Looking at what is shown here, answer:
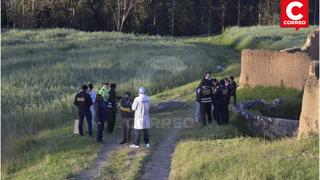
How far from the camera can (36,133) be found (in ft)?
66.8

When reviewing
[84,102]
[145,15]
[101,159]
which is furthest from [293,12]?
[145,15]

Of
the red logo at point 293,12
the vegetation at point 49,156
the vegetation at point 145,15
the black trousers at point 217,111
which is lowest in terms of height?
the vegetation at point 49,156

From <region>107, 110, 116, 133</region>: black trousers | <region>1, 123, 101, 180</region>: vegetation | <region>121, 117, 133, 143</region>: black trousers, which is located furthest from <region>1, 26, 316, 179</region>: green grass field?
<region>107, 110, 116, 133</region>: black trousers

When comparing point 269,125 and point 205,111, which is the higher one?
point 205,111

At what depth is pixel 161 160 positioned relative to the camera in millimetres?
15383

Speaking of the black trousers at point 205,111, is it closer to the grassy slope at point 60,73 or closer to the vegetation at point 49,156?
the vegetation at point 49,156

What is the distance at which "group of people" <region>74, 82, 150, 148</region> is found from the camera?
53.7ft

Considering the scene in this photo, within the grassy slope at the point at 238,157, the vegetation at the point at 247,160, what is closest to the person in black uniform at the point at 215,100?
the grassy slope at the point at 238,157

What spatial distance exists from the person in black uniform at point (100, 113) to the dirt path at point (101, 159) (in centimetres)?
37

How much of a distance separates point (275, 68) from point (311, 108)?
974 cm

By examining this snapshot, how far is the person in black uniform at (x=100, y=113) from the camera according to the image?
1728cm

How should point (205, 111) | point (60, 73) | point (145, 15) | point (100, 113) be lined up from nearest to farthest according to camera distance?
point (100, 113) < point (205, 111) < point (60, 73) < point (145, 15)

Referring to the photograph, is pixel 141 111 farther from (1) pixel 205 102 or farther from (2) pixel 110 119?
(1) pixel 205 102

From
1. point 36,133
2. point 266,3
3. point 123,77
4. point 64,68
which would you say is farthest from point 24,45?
point 266,3
